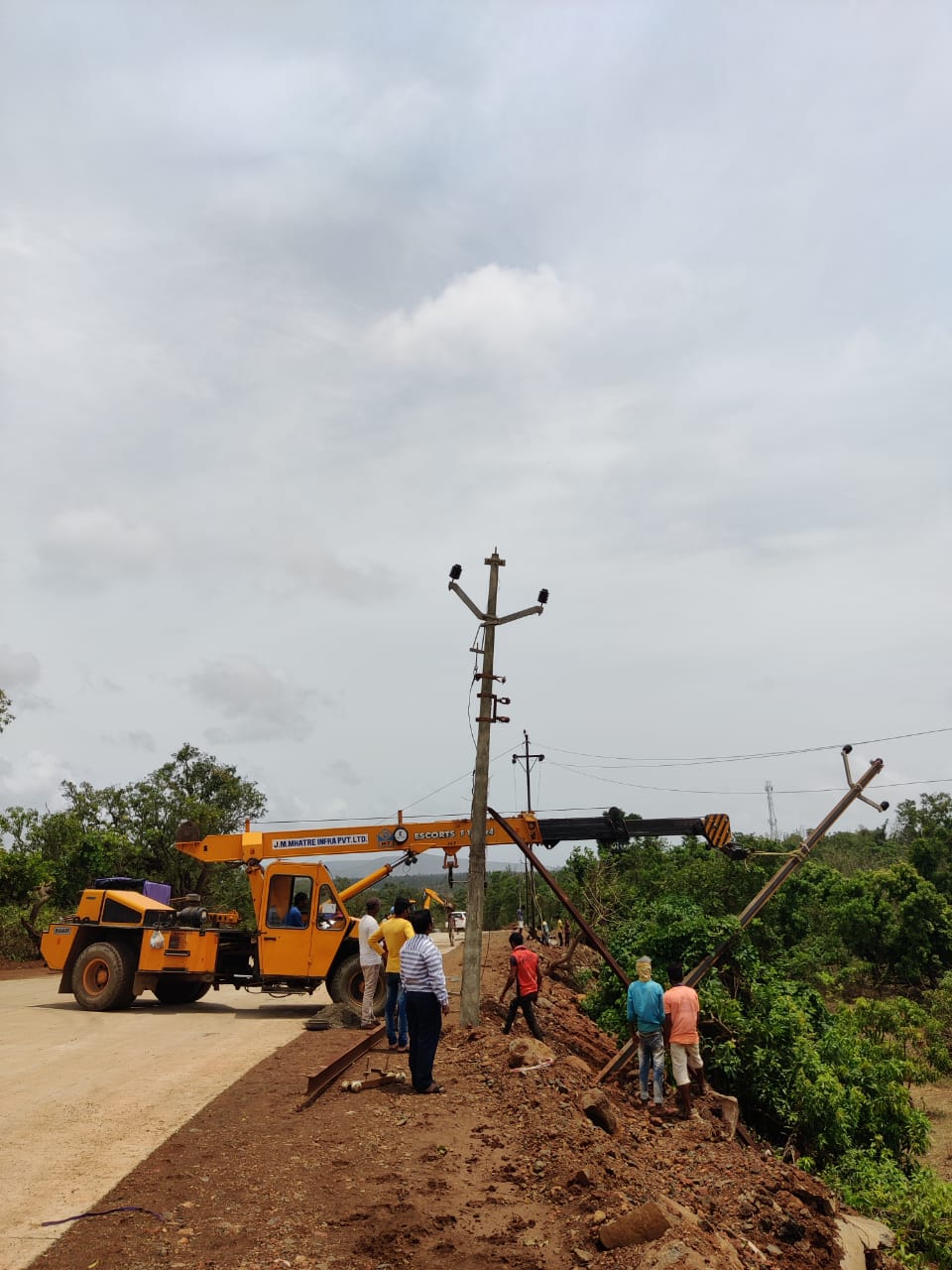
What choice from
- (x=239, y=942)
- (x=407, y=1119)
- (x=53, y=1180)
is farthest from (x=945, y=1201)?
(x=239, y=942)

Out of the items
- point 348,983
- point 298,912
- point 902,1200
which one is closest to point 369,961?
point 348,983

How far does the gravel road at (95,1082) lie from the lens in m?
7.23

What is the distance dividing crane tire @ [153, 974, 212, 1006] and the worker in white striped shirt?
35.6ft

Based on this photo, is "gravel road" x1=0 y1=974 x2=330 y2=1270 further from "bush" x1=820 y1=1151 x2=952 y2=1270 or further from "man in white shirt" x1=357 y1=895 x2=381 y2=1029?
"bush" x1=820 y1=1151 x2=952 y2=1270

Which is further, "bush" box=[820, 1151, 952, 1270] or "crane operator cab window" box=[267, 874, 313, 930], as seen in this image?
"crane operator cab window" box=[267, 874, 313, 930]

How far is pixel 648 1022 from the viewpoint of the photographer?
11781 mm

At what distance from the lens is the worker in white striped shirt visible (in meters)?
9.56

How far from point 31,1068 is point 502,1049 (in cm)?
590

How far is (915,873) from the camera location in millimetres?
34062

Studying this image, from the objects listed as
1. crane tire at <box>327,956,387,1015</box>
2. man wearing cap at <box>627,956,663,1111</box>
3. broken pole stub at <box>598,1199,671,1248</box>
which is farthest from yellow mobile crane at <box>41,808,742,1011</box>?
broken pole stub at <box>598,1199,671,1248</box>

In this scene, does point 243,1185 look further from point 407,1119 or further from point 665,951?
point 665,951

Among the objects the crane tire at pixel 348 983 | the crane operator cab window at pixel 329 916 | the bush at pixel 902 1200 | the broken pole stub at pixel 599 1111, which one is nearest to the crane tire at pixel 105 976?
the crane operator cab window at pixel 329 916

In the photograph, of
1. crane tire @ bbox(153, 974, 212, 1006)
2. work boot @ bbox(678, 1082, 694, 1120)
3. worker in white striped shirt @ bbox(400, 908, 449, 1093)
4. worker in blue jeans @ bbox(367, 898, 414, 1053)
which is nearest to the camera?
worker in white striped shirt @ bbox(400, 908, 449, 1093)

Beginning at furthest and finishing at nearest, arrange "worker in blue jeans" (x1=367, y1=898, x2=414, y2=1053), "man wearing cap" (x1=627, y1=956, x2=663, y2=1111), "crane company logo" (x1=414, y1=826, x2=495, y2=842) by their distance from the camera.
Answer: "crane company logo" (x1=414, y1=826, x2=495, y2=842)
"worker in blue jeans" (x1=367, y1=898, x2=414, y2=1053)
"man wearing cap" (x1=627, y1=956, x2=663, y2=1111)
